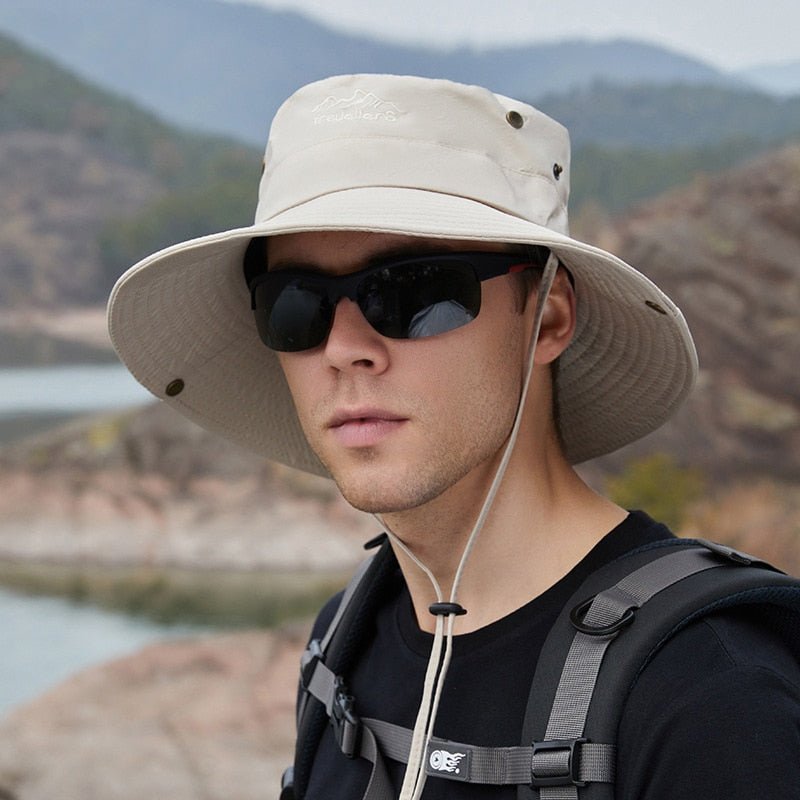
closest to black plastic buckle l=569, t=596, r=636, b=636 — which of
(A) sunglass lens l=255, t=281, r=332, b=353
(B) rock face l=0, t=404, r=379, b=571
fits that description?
(A) sunglass lens l=255, t=281, r=332, b=353

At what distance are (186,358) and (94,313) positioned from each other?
20005 mm

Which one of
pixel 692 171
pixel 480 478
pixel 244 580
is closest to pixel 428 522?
pixel 480 478

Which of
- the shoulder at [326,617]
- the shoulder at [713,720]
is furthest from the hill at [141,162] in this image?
the shoulder at [713,720]

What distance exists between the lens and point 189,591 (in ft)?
29.6

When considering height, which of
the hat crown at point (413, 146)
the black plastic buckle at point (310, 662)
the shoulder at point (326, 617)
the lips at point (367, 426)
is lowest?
the black plastic buckle at point (310, 662)

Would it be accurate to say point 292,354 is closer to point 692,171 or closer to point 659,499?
point 659,499

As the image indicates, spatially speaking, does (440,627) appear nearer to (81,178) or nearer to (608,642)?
(608,642)

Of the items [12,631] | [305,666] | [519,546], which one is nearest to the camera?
[519,546]

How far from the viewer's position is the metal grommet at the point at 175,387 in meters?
Result: 1.46

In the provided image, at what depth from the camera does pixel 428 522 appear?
1.21 meters

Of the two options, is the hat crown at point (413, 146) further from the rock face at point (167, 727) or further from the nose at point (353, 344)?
the rock face at point (167, 727)

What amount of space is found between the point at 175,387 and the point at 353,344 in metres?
0.42

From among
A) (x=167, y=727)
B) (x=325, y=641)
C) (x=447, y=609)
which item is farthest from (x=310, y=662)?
(x=167, y=727)

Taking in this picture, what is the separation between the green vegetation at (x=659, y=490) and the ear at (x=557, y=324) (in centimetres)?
621
